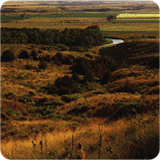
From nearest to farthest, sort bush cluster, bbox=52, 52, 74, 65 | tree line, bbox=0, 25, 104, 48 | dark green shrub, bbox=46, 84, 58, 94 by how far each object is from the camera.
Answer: dark green shrub, bbox=46, 84, 58, 94 < bush cluster, bbox=52, 52, 74, 65 < tree line, bbox=0, 25, 104, 48

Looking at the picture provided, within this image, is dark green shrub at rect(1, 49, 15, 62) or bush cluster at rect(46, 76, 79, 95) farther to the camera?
dark green shrub at rect(1, 49, 15, 62)

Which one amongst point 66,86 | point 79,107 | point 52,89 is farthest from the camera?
point 66,86

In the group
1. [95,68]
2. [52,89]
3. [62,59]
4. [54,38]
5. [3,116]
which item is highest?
[54,38]

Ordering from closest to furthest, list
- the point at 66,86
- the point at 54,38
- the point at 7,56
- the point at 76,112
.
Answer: the point at 76,112 → the point at 66,86 → the point at 7,56 → the point at 54,38

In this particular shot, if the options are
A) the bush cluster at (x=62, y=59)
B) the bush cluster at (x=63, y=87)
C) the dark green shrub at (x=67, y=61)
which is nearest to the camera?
the bush cluster at (x=63, y=87)

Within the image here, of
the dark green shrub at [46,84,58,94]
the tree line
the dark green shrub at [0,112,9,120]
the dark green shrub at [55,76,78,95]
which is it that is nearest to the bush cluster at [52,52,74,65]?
the dark green shrub at [55,76,78,95]

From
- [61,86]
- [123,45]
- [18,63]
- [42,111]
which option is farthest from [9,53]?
[123,45]

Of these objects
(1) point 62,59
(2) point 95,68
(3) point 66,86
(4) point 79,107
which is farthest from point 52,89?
(1) point 62,59

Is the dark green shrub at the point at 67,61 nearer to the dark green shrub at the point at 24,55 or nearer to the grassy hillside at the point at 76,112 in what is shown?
the grassy hillside at the point at 76,112

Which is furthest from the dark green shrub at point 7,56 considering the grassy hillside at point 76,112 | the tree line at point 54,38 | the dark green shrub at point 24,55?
the tree line at point 54,38

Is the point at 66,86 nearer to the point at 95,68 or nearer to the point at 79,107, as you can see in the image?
the point at 79,107

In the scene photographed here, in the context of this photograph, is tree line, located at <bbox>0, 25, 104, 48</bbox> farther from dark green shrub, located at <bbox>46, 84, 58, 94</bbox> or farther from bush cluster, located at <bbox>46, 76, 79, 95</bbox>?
dark green shrub, located at <bbox>46, 84, 58, 94</bbox>

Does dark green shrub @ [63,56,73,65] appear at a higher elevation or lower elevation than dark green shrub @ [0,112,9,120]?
higher
